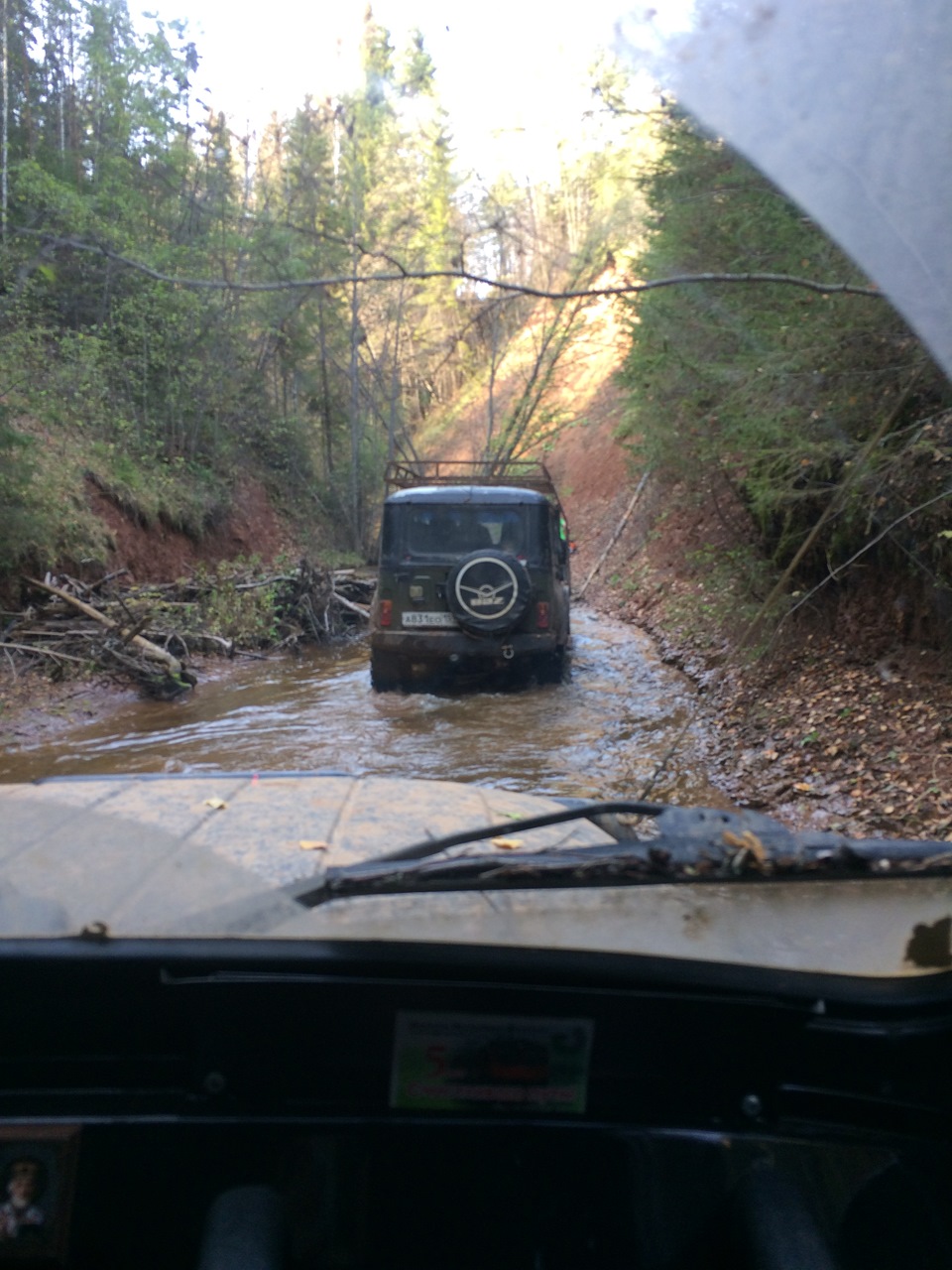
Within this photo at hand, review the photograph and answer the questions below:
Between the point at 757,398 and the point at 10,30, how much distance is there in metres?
16.1

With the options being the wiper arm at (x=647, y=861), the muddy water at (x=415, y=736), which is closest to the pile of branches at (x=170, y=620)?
the muddy water at (x=415, y=736)

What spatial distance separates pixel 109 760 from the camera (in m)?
8.28

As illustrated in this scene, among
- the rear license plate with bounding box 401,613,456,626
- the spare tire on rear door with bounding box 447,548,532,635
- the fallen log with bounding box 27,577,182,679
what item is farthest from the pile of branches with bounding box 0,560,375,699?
the spare tire on rear door with bounding box 447,548,532,635

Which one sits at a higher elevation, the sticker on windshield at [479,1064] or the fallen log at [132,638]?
the sticker on windshield at [479,1064]

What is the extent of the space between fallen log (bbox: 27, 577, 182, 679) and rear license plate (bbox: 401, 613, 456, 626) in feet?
8.85

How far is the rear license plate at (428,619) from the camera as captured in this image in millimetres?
9992

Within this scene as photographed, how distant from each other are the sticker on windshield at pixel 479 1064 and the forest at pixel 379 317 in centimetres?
385

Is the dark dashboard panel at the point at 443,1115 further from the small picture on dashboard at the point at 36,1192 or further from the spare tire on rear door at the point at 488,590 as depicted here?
the spare tire on rear door at the point at 488,590

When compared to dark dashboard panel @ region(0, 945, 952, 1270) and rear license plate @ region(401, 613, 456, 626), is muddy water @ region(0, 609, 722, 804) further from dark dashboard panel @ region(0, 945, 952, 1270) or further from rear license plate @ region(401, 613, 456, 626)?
dark dashboard panel @ region(0, 945, 952, 1270)

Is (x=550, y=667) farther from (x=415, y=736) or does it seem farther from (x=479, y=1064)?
(x=479, y=1064)

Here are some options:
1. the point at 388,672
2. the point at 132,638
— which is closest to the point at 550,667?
the point at 388,672

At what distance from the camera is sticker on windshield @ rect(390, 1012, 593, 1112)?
1747 mm

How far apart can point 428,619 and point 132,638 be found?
3.43 meters

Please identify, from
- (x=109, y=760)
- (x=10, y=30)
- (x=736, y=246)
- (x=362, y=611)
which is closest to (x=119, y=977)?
(x=109, y=760)
